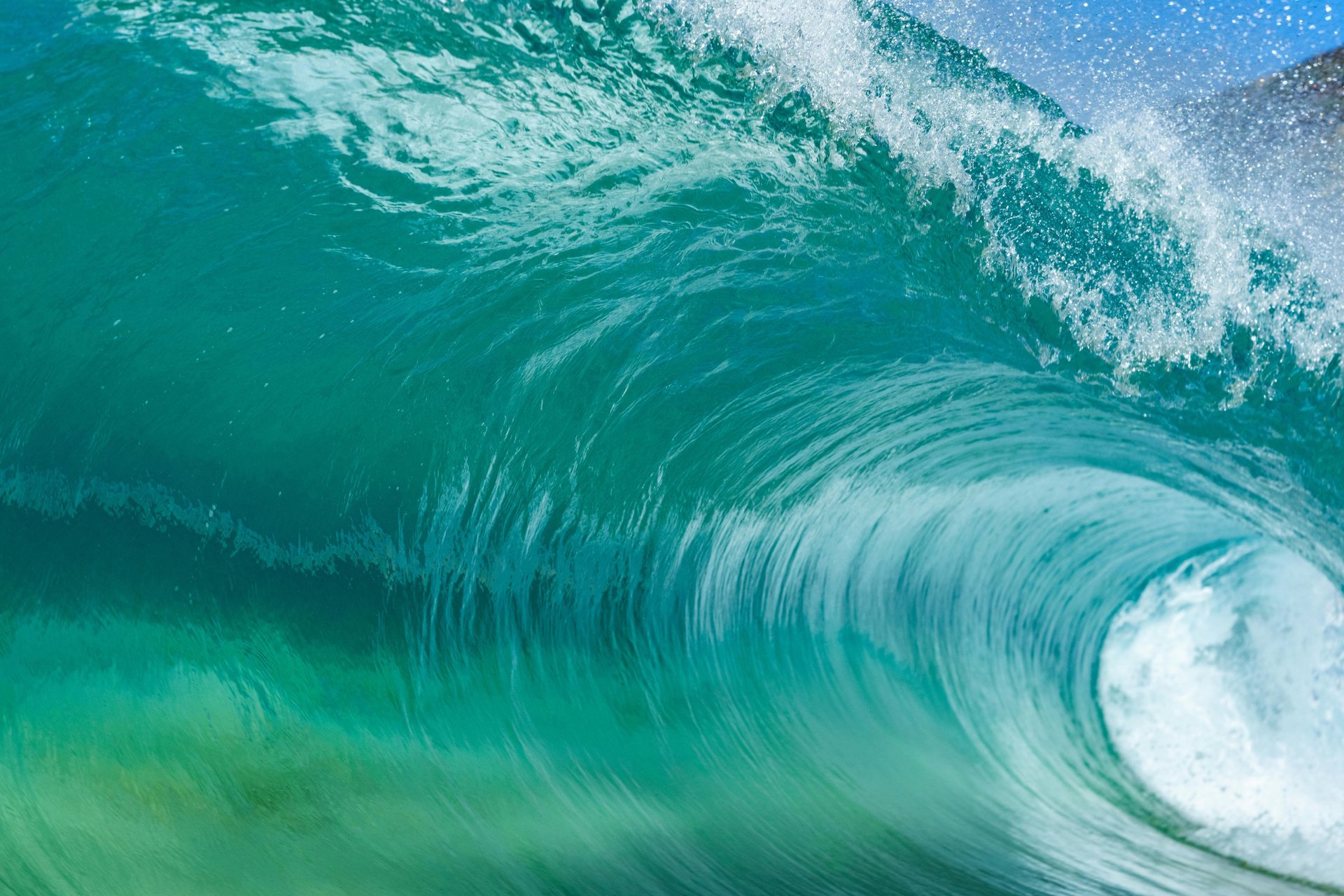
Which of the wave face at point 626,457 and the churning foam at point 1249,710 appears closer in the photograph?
the churning foam at point 1249,710

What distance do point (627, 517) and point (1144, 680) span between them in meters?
1.07

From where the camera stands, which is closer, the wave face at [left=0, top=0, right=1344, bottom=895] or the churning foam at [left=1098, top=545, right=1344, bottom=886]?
the churning foam at [left=1098, top=545, right=1344, bottom=886]

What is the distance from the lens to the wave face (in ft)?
6.45

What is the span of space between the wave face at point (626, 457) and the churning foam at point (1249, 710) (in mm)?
11

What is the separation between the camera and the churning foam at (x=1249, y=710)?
5.98 feet

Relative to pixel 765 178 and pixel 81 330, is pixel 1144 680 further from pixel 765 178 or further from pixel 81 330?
pixel 81 330

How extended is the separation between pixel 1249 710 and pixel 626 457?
1299 millimetres

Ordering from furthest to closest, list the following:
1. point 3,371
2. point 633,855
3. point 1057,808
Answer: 1. point 3,371
2. point 633,855
3. point 1057,808

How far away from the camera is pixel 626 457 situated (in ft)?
6.82

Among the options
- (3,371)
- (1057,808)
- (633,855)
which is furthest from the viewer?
(3,371)

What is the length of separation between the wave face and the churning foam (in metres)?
0.01

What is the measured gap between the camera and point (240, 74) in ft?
7.34

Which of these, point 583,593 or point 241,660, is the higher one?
point 583,593

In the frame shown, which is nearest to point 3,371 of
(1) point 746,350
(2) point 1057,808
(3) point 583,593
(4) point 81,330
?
(4) point 81,330
